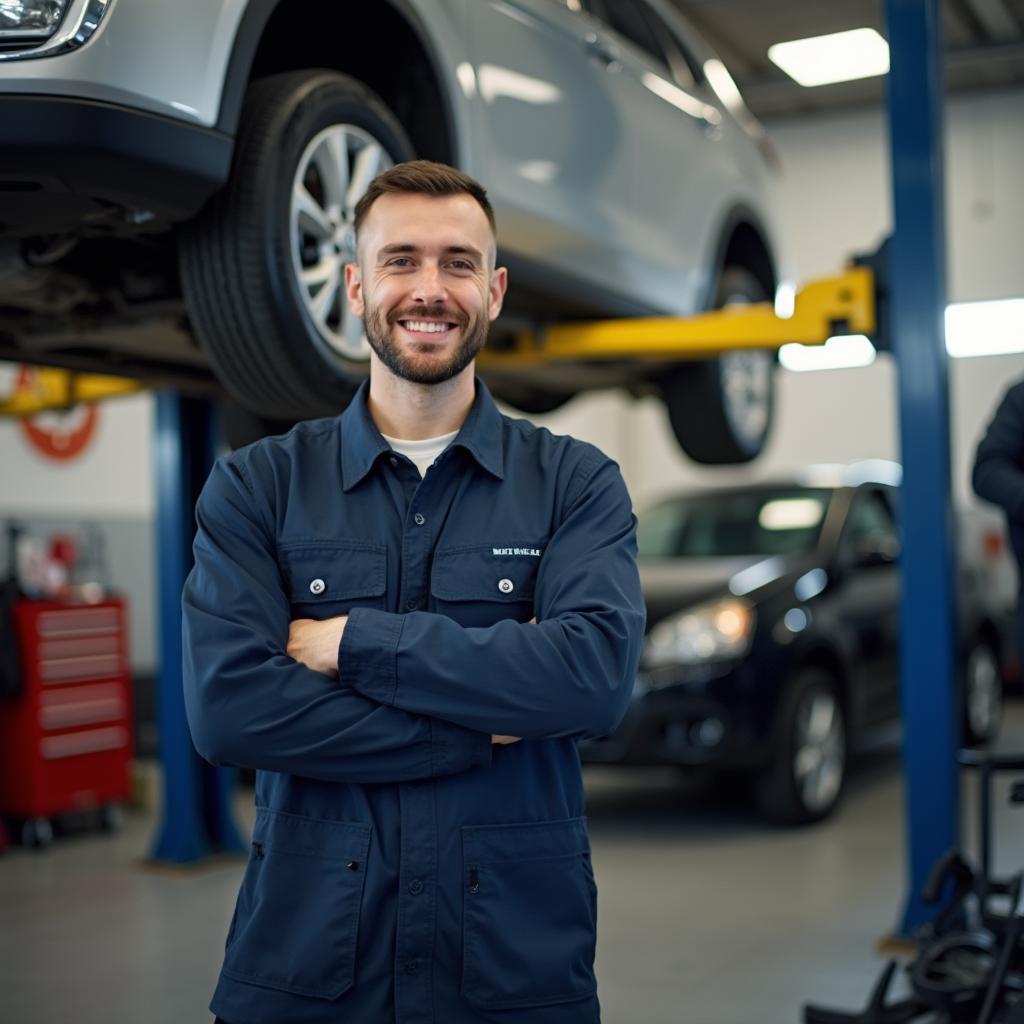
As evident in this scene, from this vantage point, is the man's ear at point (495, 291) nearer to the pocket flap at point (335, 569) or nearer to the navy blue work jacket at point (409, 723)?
the navy blue work jacket at point (409, 723)

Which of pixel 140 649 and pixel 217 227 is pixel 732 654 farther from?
pixel 140 649

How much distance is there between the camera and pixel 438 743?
5.07ft

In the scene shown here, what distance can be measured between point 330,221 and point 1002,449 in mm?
1748

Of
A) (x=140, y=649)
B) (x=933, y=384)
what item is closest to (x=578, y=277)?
(x=933, y=384)

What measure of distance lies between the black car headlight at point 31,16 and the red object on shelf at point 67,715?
151 inches

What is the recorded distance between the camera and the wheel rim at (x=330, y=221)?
2.53 metres

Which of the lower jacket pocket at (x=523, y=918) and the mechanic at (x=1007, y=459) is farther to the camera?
the mechanic at (x=1007, y=459)

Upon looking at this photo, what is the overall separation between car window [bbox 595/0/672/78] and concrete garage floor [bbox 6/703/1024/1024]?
257cm

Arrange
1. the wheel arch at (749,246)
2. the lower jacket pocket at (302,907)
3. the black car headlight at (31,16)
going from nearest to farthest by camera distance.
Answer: the lower jacket pocket at (302,907) < the black car headlight at (31,16) < the wheel arch at (749,246)

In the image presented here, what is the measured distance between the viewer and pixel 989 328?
34.4 feet

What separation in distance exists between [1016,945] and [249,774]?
14.5ft

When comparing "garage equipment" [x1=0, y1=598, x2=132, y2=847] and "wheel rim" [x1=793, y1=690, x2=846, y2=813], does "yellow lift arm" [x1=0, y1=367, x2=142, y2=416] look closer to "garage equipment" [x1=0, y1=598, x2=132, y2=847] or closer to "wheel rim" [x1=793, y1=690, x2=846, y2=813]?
"garage equipment" [x1=0, y1=598, x2=132, y2=847]

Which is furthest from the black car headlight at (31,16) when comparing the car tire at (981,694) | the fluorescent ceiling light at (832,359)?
the fluorescent ceiling light at (832,359)

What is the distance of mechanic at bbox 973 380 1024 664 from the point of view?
3.28 meters
